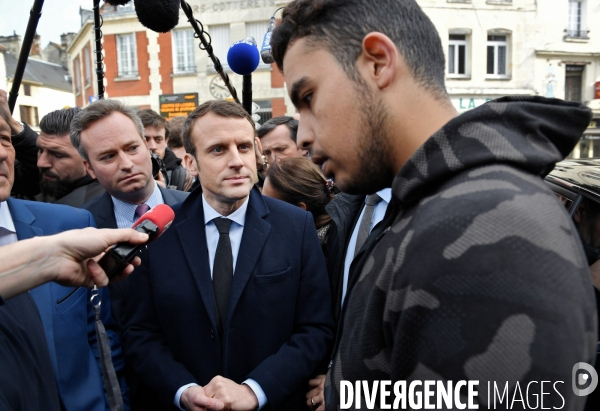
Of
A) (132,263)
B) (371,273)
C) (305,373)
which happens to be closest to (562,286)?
(371,273)

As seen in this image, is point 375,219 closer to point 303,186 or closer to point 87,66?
point 303,186

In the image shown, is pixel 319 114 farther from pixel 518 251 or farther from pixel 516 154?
pixel 518 251

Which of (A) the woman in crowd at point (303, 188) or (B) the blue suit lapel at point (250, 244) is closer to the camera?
(B) the blue suit lapel at point (250, 244)

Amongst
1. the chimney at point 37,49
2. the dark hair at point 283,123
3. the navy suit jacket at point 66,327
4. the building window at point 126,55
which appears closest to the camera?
the navy suit jacket at point 66,327

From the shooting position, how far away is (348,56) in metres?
1.08

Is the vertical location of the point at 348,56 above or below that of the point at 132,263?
above

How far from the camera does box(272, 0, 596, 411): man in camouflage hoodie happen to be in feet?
2.40

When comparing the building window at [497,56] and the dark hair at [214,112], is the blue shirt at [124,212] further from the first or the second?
the building window at [497,56]

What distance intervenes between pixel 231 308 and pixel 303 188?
1200 mm

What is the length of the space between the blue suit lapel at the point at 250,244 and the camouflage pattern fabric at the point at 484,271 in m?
1.20

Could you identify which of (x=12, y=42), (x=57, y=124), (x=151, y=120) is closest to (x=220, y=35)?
(x=151, y=120)

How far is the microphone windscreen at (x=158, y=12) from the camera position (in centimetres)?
265

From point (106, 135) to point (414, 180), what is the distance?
2309 millimetres

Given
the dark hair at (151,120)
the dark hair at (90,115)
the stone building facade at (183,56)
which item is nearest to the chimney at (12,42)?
the stone building facade at (183,56)
